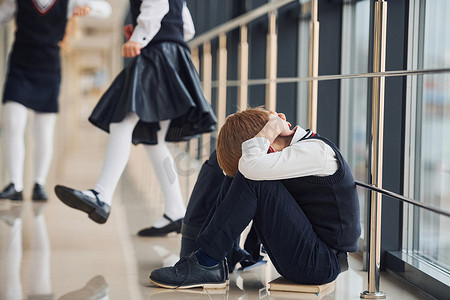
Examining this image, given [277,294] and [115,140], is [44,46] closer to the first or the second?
[115,140]

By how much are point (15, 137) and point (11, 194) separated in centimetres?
25

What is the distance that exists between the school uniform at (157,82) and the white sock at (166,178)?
0.07 metres

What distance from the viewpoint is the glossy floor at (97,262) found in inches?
57.0

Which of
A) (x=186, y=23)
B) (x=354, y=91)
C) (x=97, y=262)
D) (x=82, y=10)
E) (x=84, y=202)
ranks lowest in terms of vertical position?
(x=97, y=262)

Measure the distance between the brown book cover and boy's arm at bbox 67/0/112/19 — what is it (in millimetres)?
1624

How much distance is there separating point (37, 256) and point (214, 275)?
23.4 inches

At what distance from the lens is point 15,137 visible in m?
2.80

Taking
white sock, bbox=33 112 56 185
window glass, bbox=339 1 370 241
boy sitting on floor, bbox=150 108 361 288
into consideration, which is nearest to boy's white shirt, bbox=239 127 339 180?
boy sitting on floor, bbox=150 108 361 288

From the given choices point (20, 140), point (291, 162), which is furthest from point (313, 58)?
point (20, 140)

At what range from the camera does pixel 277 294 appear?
4.74 ft

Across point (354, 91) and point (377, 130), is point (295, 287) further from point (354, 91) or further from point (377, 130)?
point (354, 91)

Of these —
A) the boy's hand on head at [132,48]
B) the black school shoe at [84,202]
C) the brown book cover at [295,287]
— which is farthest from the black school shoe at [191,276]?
the boy's hand on head at [132,48]

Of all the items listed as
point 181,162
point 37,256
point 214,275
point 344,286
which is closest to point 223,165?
point 214,275

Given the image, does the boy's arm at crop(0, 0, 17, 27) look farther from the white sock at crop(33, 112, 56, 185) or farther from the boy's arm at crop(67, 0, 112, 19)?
the white sock at crop(33, 112, 56, 185)
